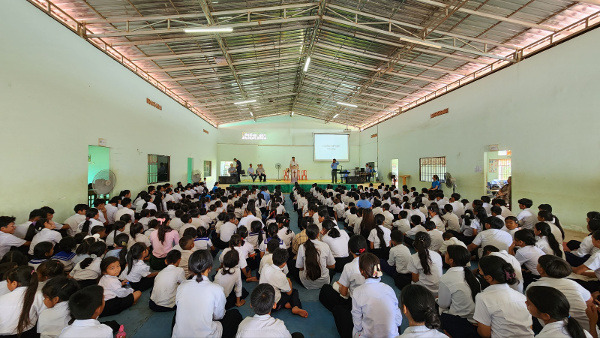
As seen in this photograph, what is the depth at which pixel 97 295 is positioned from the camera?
1698mm

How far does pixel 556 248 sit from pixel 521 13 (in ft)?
17.2

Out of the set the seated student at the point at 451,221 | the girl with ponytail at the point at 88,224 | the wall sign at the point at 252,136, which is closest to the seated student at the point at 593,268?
the seated student at the point at 451,221

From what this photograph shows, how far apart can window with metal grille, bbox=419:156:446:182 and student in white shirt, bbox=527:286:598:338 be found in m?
9.46

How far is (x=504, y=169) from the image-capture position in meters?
11.5

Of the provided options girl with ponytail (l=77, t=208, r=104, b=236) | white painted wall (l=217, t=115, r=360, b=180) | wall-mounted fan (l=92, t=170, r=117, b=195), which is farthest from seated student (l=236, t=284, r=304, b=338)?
white painted wall (l=217, t=115, r=360, b=180)

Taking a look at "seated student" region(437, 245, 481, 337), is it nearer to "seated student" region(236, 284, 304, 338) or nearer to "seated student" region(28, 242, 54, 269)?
"seated student" region(236, 284, 304, 338)

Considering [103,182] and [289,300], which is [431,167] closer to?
[289,300]

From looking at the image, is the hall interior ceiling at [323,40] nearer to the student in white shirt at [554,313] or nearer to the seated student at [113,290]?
the seated student at [113,290]

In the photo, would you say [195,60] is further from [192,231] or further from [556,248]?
[556,248]

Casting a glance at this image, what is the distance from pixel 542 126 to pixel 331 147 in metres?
12.5

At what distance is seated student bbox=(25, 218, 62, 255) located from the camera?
338 centimetres

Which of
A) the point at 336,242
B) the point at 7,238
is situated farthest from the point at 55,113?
the point at 336,242

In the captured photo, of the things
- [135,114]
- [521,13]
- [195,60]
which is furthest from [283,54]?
[521,13]

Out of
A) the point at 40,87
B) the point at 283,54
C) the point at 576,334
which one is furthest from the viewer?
the point at 283,54
